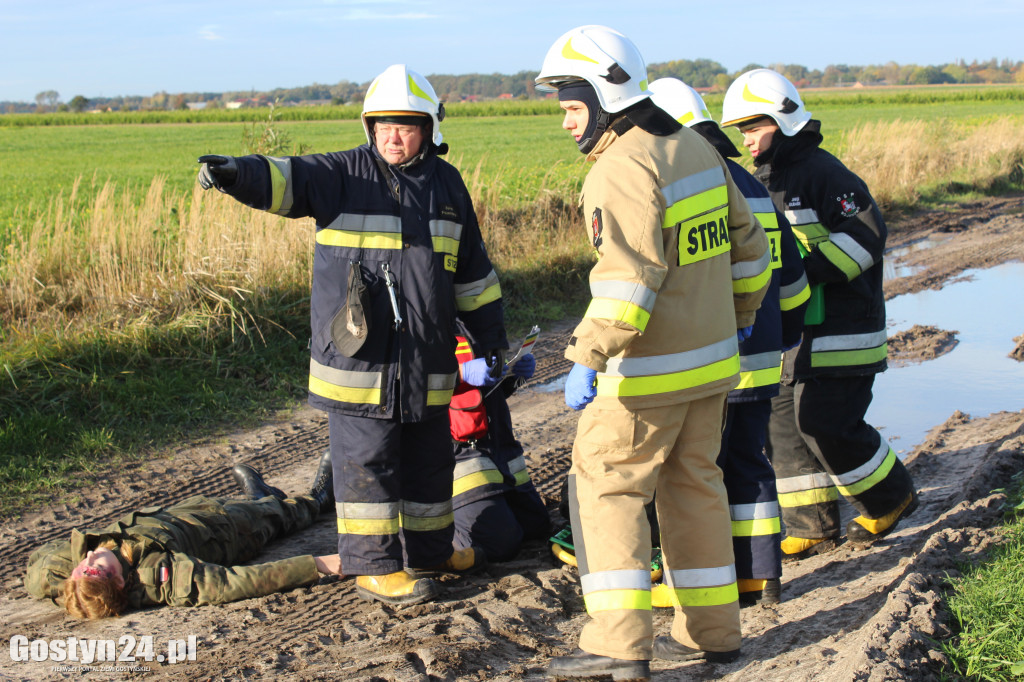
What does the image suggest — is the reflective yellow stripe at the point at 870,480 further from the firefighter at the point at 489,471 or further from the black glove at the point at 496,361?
the black glove at the point at 496,361

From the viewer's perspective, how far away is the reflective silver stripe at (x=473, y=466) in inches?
170

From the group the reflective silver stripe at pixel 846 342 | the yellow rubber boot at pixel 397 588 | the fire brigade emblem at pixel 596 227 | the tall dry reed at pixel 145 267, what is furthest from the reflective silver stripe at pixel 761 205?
the tall dry reed at pixel 145 267

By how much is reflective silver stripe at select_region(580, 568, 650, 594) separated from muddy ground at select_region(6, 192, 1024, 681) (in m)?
0.42

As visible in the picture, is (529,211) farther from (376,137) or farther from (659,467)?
(659,467)

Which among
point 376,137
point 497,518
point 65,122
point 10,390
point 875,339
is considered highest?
point 65,122

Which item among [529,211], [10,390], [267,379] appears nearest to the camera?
[10,390]

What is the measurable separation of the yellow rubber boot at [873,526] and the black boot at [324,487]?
270cm

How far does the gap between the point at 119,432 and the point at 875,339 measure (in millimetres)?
4524

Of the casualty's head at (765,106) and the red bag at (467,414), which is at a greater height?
the casualty's head at (765,106)

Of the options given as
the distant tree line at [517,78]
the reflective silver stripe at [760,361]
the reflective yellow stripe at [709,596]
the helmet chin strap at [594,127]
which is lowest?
the reflective yellow stripe at [709,596]

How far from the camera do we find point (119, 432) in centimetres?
547

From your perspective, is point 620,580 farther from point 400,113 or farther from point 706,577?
point 400,113

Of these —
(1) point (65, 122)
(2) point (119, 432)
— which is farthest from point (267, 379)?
(1) point (65, 122)

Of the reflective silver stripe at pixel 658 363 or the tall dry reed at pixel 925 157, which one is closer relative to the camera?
the reflective silver stripe at pixel 658 363
